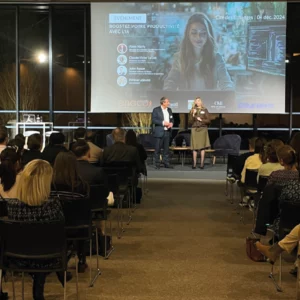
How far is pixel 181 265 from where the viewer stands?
441 cm

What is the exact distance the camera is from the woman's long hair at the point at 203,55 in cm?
1123

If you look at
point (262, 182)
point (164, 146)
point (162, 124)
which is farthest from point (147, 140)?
point (262, 182)

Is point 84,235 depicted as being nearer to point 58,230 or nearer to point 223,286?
point 58,230

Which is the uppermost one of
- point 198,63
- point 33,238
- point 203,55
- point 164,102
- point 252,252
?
point 203,55

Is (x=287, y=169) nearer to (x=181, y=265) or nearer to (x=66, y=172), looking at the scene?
(x=181, y=265)

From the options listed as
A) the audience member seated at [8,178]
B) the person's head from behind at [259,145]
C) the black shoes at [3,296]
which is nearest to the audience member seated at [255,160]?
the person's head from behind at [259,145]

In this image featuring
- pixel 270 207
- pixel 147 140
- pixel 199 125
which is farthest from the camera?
pixel 147 140

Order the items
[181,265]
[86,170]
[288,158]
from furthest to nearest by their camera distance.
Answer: [86,170] → [181,265] → [288,158]

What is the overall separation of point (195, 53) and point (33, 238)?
8.99m

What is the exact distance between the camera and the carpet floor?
12.3ft

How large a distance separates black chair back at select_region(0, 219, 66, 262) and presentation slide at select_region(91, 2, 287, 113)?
8.56 m

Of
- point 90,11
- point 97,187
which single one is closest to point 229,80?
point 90,11

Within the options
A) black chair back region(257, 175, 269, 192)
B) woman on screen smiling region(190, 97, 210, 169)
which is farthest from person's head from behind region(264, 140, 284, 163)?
woman on screen smiling region(190, 97, 210, 169)

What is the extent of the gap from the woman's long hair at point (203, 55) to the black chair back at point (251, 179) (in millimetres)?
5836
